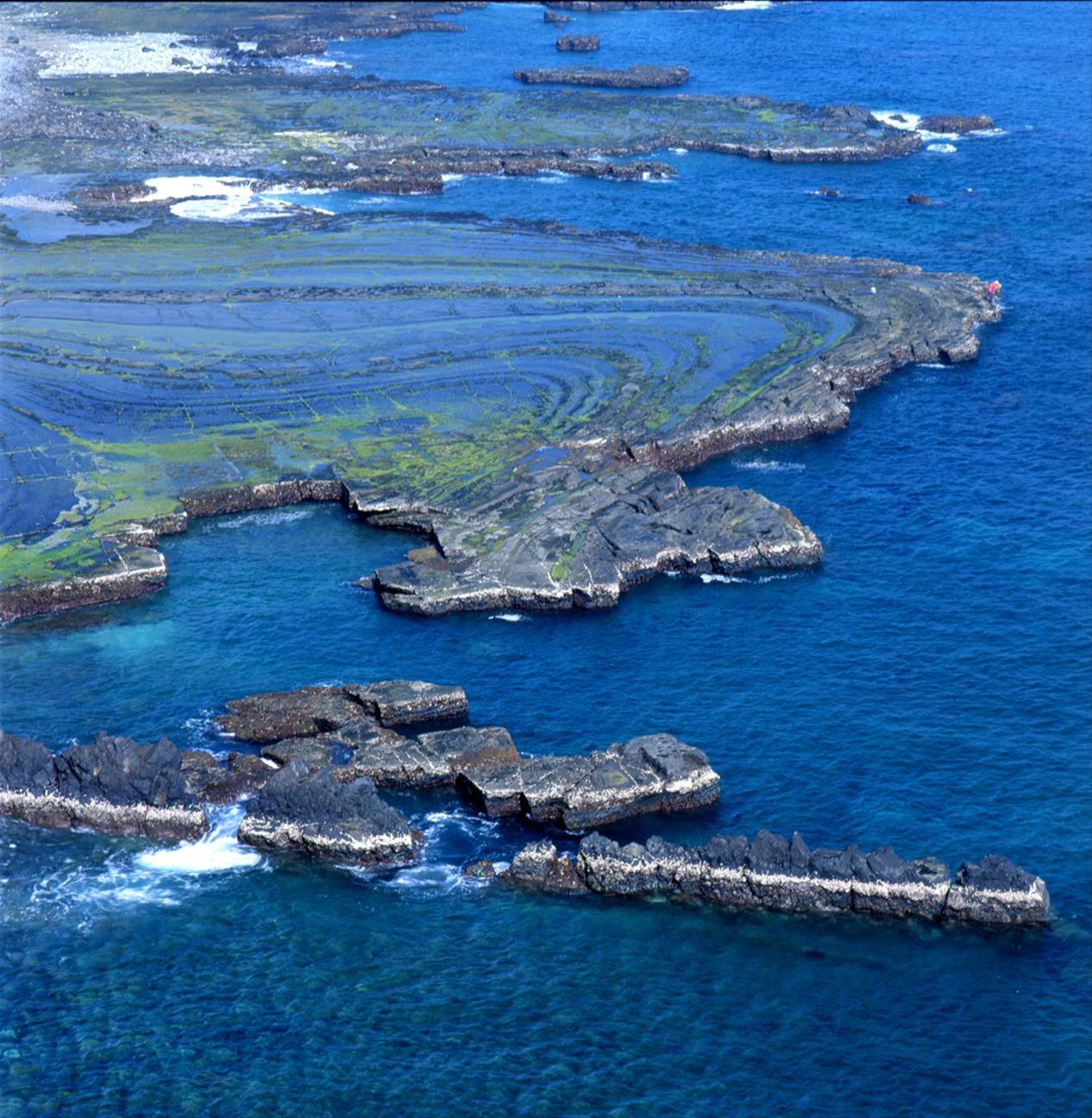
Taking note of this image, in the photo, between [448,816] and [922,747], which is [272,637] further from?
[922,747]

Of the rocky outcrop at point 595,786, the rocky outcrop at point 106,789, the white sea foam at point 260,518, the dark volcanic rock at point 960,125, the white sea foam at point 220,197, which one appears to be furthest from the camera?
the dark volcanic rock at point 960,125

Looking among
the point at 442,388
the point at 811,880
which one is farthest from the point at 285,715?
the point at 442,388

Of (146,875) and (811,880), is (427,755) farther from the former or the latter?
(811,880)

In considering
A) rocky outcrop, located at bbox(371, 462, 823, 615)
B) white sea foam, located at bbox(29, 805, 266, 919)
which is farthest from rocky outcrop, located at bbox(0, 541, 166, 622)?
white sea foam, located at bbox(29, 805, 266, 919)

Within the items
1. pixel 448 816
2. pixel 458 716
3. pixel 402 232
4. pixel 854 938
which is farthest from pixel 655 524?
pixel 402 232

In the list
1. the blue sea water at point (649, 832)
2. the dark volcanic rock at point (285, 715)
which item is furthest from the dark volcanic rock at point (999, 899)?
the dark volcanic rock at point (285, 715)

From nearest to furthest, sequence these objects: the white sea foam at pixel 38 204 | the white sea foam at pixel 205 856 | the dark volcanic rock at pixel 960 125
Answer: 1. the white sea foam at pixel 205 856
2. the white sea foam at pixel 38 204
3. the dark volcanic rock at pixel 960 125

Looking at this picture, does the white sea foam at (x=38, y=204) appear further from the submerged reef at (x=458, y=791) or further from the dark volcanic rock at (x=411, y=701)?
the dark volcanic rock at (x=411, y=701)
